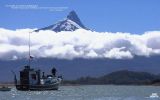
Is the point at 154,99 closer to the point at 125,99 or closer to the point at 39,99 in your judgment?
the point at 125,99

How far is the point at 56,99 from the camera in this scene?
18412cm

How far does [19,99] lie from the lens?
183m

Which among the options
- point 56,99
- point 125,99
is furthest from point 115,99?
point 56,99

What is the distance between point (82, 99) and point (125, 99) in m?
12.2

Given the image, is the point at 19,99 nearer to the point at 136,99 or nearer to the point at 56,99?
the point at 56,99

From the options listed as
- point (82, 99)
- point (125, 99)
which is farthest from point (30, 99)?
point (125, 99)

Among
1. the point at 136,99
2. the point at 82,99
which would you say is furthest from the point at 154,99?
the point at 82,99

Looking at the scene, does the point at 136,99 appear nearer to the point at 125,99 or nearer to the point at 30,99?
the point at 125,99

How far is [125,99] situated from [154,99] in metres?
8.25

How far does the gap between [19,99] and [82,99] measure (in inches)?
707

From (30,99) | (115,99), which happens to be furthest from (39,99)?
(115,99)

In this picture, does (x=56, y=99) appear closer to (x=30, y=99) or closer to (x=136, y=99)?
(x=30, y=99)

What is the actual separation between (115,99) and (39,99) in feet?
71.9

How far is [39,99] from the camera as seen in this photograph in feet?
608
